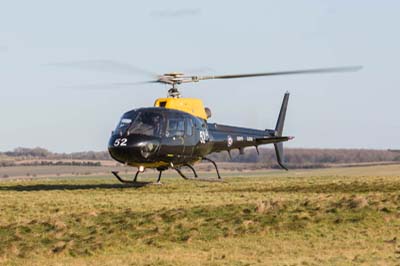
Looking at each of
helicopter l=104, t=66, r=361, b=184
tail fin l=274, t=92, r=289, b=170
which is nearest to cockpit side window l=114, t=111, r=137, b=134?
helicopter l=104, t=66, r=361, b=184

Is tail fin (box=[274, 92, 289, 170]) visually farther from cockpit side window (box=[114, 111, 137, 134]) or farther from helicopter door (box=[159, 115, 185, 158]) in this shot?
cockpit side window (box=[114, 111, 137, 134])

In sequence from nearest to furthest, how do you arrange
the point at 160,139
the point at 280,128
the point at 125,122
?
the point at 125,122 → the point at 160,139 → the point at 280,128

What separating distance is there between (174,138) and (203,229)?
1435 centimetres

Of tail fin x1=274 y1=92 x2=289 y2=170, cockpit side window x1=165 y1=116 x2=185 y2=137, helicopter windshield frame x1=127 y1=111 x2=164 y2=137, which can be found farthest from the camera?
tail fin x1=274 y1=92 x2=289 y2=170

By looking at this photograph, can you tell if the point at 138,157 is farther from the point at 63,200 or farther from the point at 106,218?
the point at 106,218

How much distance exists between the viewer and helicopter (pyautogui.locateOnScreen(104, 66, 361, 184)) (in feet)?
135

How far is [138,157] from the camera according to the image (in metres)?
41.1

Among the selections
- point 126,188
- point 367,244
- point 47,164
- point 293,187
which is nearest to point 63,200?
point 126,188

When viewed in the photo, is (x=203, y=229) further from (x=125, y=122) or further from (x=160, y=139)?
(x=125, y=122)

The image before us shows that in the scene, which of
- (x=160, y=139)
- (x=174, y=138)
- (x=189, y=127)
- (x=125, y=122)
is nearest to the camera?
(x=125, y=122)

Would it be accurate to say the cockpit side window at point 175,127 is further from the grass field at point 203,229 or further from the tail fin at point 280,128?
the tail fin at point 280,128

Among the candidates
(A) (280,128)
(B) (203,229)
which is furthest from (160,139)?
(A) (280,128)

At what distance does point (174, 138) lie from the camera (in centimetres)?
4278

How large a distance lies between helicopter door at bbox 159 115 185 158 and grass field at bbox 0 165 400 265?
410 cm
